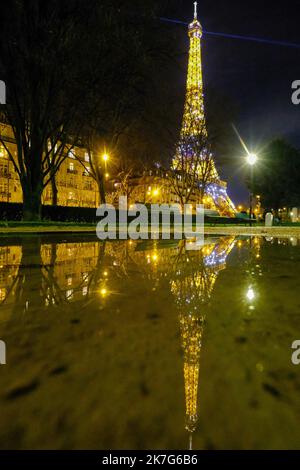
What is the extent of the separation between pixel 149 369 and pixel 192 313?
3.54 ft

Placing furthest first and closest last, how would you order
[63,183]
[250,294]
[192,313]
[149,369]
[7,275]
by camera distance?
1. [63,183]
2. [7,275]
3. [250,294]
4. [192,313]
5. [149,369]

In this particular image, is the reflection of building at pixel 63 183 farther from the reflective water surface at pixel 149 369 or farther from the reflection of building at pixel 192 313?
the reflective water surface at pixel 149 369

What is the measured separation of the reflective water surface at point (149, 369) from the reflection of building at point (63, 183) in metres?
47.1

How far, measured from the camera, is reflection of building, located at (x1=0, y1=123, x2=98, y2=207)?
4581 cm

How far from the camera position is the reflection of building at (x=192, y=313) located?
1.39 m

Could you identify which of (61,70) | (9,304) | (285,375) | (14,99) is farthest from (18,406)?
(14,99)

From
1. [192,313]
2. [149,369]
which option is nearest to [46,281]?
[192,313]

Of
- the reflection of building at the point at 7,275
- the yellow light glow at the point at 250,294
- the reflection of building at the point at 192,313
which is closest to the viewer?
the reflection of building at the point at 192,313

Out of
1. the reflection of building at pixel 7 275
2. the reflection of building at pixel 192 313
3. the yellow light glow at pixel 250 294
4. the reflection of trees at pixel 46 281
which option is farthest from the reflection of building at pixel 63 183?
the yellow light glow at pixel 250 294

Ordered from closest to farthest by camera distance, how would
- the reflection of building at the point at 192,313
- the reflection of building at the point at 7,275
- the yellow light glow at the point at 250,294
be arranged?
the reflection of building at the point at 192,313
the yellow light glow at the point at 250,294
the reflection of building at the point at 7,275

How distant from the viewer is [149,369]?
1.62m

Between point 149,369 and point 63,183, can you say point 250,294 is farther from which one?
point 63,183

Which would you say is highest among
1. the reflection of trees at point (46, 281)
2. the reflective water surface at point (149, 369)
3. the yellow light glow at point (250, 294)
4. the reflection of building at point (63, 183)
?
the reflection of building at point (63, 183)
